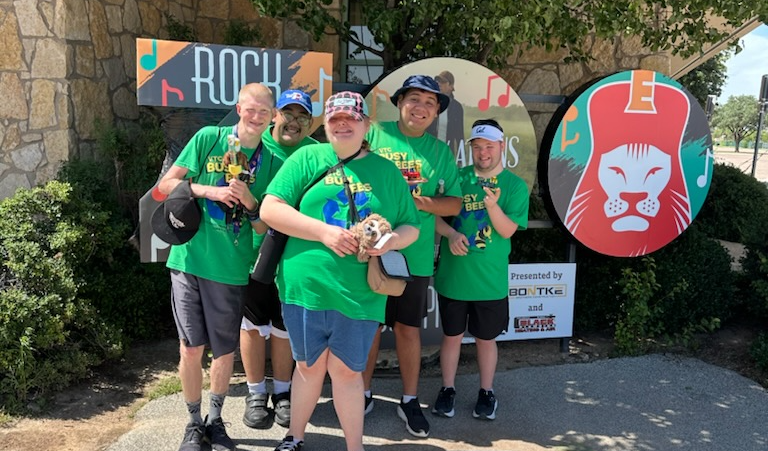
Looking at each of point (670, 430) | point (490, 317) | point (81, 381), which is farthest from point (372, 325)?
point (81, 381)

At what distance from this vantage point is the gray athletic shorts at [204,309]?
2891mm

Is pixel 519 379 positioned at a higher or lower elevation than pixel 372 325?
lower

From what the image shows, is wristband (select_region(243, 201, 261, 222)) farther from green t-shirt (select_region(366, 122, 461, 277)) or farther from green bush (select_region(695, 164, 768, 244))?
green bush (select_region(695, 164, 768, 244))

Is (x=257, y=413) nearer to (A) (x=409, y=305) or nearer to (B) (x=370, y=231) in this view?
(A) (x=409, y=305)

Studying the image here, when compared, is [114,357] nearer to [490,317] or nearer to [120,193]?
[120,193]

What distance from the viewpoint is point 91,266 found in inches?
180

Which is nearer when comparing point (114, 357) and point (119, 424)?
point (119, 424)

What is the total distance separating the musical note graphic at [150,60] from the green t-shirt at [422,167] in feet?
4.81

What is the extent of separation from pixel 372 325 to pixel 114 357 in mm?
2247

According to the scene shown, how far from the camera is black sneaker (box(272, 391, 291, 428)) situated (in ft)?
11.2

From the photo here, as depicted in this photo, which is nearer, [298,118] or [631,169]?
[298,118]

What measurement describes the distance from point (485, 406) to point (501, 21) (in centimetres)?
236

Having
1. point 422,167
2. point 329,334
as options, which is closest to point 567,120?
point 422,167

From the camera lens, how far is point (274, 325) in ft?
11.3
